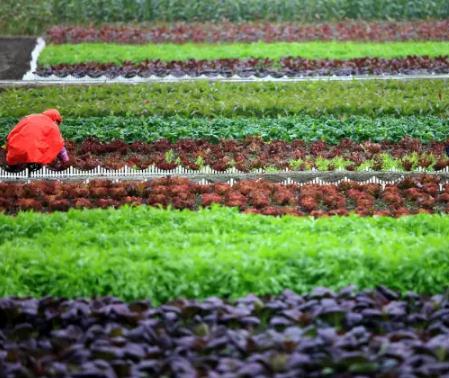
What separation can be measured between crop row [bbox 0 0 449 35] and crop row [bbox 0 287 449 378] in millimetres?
17378

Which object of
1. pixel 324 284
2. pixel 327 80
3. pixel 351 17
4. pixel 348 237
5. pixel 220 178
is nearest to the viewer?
pixel 324 284

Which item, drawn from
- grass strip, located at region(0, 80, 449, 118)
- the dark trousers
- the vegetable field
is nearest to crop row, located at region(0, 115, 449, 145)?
the vegetable field

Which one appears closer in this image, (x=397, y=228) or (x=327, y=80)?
(x=397, y=228)

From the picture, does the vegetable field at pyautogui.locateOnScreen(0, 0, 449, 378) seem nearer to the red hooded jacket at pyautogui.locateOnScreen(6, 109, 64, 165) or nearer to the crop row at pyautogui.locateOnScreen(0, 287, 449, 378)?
the crop row at pyautogui.locateOnScreen(0, 287, 449, 378)

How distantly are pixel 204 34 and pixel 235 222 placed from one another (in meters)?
13.4

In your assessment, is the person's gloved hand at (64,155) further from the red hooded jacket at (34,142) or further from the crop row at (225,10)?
the crop row at (225,10)

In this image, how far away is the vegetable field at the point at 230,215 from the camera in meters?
6.71

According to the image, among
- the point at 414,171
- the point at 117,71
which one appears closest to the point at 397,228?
the point at 414,171

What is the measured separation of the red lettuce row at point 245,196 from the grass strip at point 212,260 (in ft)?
4.03

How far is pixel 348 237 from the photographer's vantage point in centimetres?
858

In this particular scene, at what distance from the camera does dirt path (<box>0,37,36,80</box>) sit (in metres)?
18.0

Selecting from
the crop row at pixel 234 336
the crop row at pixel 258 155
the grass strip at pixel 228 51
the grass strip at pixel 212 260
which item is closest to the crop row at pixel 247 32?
the grass strip at pixel 228 51

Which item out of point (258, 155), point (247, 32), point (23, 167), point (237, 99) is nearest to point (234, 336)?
point (23, 167)

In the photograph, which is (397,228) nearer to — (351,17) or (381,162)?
(381,162)
